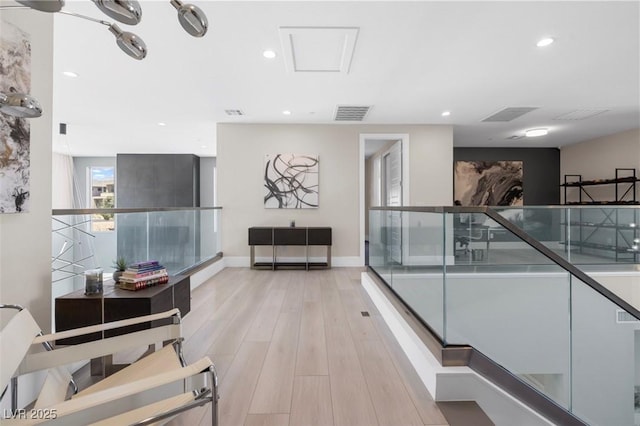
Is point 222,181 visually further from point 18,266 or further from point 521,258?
point 521,258

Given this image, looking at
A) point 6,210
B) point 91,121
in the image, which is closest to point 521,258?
point 6,210

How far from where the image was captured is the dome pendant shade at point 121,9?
3.13 feet

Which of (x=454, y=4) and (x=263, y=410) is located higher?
(x=454, y=4)

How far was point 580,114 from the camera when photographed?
536cm

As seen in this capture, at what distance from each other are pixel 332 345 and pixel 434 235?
1.15 m

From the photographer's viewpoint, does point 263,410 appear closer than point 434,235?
Yes

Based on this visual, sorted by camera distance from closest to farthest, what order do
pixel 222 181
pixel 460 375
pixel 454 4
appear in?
pixel 460 375
pixel 454 4
pixel 222 181

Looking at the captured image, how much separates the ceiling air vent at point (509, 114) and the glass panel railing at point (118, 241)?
5.17 meters

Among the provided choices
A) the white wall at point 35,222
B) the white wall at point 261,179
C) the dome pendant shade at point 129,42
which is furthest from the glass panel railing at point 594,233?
the white wall at point 35,222

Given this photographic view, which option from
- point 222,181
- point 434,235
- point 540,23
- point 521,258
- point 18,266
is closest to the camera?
point 18,266

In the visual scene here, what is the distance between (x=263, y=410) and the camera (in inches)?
66.1

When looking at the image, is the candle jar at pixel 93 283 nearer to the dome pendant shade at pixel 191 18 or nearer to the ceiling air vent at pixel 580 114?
the dome pendant shade at pixel 191 18

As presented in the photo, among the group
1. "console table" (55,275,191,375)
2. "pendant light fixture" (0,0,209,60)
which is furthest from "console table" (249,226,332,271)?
"pendant light fixture" (0,0,209,60)

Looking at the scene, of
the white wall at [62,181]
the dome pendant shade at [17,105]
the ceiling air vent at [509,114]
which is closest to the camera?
the dome pendant shade at [17,105]
